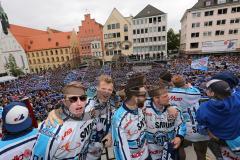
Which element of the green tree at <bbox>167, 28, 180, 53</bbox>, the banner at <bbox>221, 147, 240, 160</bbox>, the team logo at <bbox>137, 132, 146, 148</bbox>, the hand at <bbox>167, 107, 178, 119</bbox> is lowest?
the banner at <bbox>221, 147, 240, 160</bbox>

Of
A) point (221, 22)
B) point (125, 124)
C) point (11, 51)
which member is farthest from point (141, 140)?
point (11, 51)

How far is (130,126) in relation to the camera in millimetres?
2297

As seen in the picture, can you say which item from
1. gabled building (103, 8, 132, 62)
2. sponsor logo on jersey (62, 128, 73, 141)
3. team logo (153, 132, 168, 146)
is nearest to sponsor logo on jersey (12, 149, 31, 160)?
sponsor logo on jersey (62, 128, 73, 141)

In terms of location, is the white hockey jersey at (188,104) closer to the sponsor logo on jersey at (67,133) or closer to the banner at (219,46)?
the sponsor logo on jersey at (67,133)

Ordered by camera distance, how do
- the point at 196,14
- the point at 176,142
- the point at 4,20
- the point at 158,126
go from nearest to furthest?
the point at 176,142
the point at 158,126
the point at 196,14
the point at 4,20

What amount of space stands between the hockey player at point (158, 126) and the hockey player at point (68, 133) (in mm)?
1107

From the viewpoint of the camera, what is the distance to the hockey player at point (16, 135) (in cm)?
186

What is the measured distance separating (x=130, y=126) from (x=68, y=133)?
2.75ft

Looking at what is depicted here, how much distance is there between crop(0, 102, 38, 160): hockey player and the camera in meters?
1.86

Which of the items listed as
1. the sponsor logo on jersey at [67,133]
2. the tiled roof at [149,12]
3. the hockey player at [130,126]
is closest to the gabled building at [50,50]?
the tiled roof at [149,12]

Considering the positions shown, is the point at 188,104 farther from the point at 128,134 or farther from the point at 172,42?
the point at 172,42

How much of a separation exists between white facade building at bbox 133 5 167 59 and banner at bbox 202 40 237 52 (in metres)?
9.61

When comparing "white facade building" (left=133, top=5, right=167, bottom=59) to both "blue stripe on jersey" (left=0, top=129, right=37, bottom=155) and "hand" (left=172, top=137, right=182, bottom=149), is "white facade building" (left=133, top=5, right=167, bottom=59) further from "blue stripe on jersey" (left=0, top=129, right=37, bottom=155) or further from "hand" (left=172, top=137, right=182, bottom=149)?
"blue stripe on jersey" (left=0, top=129, right=37, bottom=155)

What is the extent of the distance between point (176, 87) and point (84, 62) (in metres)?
47.2
